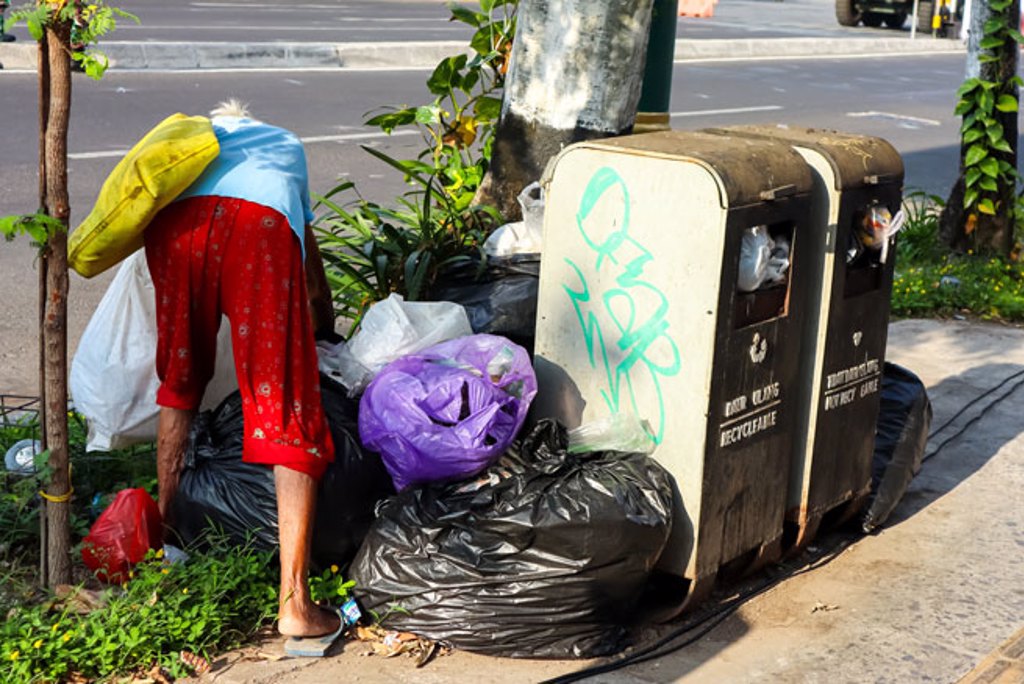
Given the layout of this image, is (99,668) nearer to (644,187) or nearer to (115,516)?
(115,516)

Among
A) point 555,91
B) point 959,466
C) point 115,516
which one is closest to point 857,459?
point 959,466

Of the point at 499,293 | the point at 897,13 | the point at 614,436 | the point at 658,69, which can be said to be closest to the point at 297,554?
the point at 614,436

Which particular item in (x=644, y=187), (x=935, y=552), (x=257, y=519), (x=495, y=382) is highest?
(x=644, y=187)

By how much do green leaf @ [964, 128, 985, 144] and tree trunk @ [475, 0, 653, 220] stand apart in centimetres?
345

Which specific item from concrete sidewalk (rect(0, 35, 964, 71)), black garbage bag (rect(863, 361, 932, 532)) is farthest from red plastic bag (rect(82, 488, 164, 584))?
concrete sidewalk (rect(0, 35, 964, 71))

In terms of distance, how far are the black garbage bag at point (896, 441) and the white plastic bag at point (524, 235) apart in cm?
125

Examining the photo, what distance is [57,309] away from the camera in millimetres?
3330

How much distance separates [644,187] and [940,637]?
Answer: 1464 mm

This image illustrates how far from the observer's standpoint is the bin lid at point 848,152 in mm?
3873

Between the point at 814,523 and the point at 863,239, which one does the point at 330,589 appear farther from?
the point at 863,239

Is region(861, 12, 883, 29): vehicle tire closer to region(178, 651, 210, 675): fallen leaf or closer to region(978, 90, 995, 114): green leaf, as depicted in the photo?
region(978, 90, 995, 114): green leaf

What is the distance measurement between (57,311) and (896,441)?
2.72 m

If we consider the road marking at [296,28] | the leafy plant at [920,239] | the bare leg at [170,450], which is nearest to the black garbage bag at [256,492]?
the bare leg at [170,450]

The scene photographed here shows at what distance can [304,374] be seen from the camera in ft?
11.4
